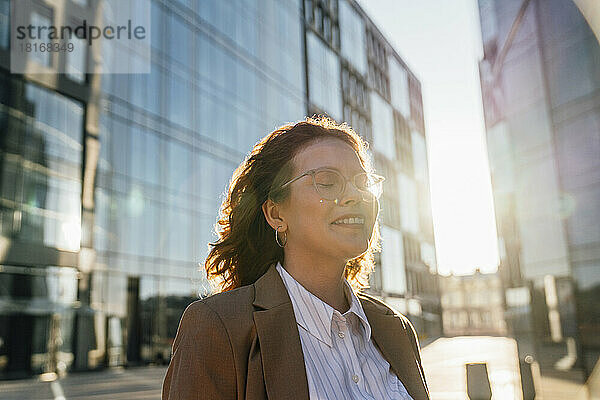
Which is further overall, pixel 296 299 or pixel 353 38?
pixel 353 38

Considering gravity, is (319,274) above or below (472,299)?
below

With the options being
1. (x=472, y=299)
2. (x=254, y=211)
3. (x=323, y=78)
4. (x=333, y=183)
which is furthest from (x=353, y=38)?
(x=472, y=299)

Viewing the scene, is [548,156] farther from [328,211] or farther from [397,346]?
[328,211]

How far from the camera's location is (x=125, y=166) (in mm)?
22453

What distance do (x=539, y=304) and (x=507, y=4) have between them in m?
4.97

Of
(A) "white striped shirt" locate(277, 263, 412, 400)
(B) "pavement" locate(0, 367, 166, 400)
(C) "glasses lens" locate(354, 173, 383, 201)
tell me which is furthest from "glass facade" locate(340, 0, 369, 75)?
(A) "white striped shirt" locate(277, 263, 412, 400)

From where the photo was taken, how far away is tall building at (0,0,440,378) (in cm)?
1898

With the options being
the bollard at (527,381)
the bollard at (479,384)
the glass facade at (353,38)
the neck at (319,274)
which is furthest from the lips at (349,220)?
the glass facade at (353,38)

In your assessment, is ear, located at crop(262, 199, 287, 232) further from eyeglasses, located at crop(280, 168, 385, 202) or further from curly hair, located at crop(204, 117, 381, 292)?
eyeglasses, located at crop(280, 168, 385, 202)

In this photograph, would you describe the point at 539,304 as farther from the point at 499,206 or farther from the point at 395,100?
the point at 395,100

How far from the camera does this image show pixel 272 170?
2150 mm

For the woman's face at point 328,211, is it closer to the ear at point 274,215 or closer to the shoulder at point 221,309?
the ear at point 274,215

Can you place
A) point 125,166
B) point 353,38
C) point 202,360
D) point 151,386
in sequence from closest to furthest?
1. point 202,360
2. point 151,386
3. point 125,166
4. point 353,38

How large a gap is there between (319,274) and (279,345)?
35cm
